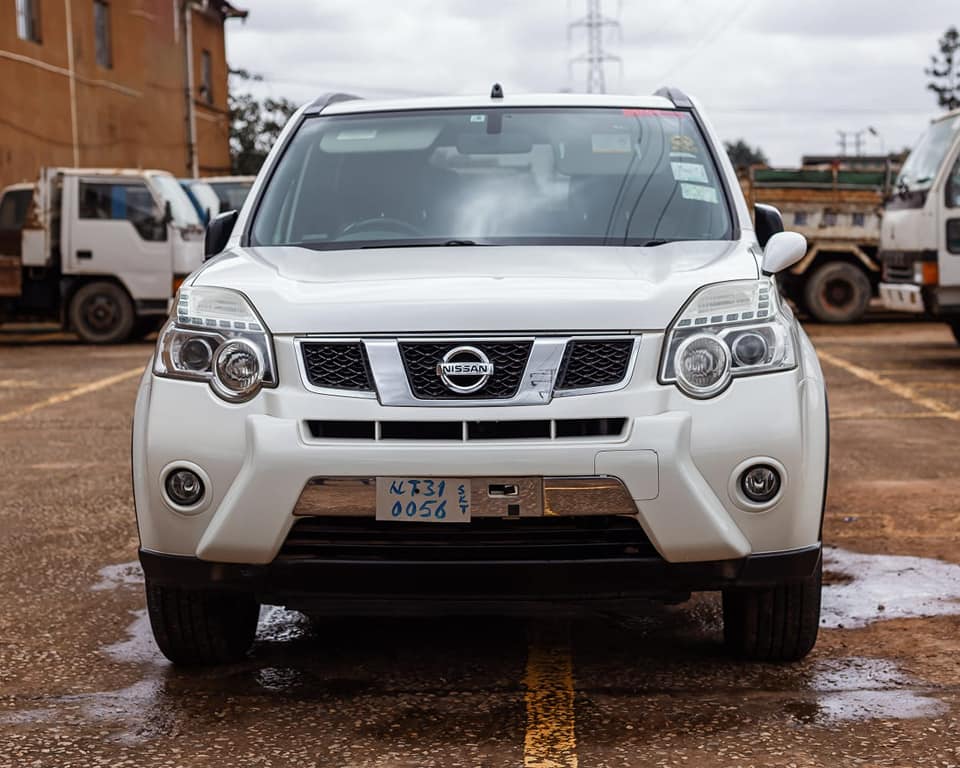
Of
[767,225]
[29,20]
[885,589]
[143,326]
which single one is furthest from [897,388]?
[29,20]

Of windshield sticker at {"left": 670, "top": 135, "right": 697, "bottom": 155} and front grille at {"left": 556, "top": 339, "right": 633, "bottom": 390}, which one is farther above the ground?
windshield sticker at {"left": 670, "top": 135, "right": 697, "bottom": 155}

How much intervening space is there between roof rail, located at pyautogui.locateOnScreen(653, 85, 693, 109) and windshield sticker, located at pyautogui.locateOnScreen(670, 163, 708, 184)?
439 mm

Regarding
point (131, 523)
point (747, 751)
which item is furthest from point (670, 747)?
point (131, 523)

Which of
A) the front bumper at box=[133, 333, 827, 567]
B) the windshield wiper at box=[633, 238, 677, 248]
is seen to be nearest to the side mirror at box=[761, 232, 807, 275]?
the windshield wiper at box=[633, 238, 677, 248]

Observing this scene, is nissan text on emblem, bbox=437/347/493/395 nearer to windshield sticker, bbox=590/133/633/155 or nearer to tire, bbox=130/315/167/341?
windshield sticker, bbox=590/133/633/155

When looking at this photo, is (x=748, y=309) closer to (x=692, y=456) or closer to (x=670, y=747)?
(x=692, y=456)

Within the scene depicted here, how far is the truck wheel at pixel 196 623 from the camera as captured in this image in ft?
13.9

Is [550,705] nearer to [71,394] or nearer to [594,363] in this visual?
[594,363]

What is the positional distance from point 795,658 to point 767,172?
51.0ft

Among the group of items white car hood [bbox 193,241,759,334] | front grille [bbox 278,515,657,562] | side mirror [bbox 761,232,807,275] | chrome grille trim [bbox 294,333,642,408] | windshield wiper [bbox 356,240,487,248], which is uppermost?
windshield wiper [bbox 356,240,487,248]

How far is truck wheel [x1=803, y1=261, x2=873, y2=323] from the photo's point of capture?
63.9ft

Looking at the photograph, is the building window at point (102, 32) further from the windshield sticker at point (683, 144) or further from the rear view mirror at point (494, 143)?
the windshield sticker at point (683, 144)

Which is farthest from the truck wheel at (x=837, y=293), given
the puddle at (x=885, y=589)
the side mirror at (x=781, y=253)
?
the side mirror at (x=781, y=253)

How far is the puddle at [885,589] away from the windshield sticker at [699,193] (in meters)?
1.38
